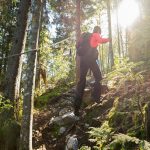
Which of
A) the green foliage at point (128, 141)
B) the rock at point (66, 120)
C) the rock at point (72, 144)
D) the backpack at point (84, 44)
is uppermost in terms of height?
the backpack at point (84, 44)

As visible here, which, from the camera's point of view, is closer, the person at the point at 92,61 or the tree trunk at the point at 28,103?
the tree trunk at the point at 28,103

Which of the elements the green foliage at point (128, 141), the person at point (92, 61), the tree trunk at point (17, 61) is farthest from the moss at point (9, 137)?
the green foliage at point (128, 141)

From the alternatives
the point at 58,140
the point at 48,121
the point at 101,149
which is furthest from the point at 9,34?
the point at 101,149

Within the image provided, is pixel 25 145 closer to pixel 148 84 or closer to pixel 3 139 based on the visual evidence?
pixel 3 139

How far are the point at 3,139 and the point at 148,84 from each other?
4.15 m

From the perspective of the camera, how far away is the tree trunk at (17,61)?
9555mm

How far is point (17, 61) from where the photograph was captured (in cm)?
995

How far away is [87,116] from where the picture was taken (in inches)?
347

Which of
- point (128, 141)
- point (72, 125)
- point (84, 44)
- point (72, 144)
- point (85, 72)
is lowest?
point (72, 144)

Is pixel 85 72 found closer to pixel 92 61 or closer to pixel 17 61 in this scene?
pixel 92 61

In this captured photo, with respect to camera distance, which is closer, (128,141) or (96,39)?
(128,141)

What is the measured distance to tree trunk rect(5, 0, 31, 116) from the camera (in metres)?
9.55

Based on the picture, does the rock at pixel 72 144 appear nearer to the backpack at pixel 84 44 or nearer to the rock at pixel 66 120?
the rock at pixel 66 120

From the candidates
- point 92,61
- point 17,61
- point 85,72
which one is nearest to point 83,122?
point 85,72
